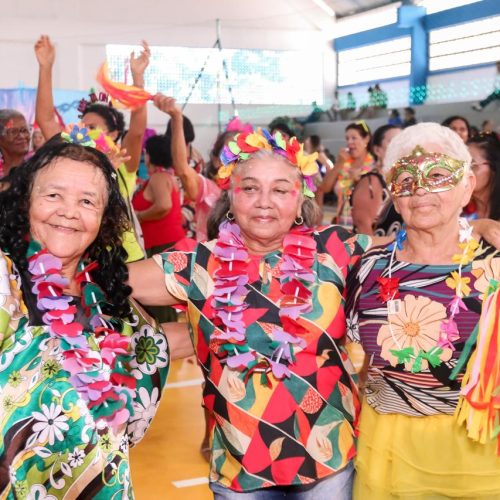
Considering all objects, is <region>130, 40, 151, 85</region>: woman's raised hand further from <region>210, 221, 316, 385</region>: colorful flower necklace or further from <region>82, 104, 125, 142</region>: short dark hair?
<region>210, 221, 316, 385</region>: colorful flower necklace

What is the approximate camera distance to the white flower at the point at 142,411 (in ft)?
7.40

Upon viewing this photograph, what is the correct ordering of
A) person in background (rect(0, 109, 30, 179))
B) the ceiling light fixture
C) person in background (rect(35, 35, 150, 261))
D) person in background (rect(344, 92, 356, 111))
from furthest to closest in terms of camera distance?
the ceiling light fixture < person in background (rect(344, 92, 356, 111)) < person in background (rect(0, 109, 30, 179)) < person in background (rect(35, 35, 150, 261))

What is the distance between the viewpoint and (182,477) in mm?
4035

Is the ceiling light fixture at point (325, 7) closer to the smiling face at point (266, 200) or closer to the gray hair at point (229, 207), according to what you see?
the gray hair at point (229, 207)

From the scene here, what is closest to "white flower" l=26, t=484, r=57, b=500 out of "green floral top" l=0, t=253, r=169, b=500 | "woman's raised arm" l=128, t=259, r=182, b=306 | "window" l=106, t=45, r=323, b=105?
"green floral top" l=0, t=253, r=169, b=500

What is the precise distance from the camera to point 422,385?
7.11 feet

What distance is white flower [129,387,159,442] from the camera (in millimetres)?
2256

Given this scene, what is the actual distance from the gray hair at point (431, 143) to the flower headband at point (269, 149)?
0.81ft

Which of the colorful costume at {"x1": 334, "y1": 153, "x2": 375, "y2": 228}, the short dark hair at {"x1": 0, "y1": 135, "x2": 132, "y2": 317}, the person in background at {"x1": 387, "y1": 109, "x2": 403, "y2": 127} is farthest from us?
the person in background at {"x1": 387, "y1": 109, "x2": 403, "y2": 127}

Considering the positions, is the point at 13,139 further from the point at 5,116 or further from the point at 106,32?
the point at 106,32

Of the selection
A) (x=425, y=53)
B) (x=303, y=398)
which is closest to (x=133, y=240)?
(x=303, y=398)

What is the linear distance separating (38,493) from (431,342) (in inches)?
42.1

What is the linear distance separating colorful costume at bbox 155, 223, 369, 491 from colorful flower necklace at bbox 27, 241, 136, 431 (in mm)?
257

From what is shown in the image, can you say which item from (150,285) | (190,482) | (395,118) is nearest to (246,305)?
(150,285)
